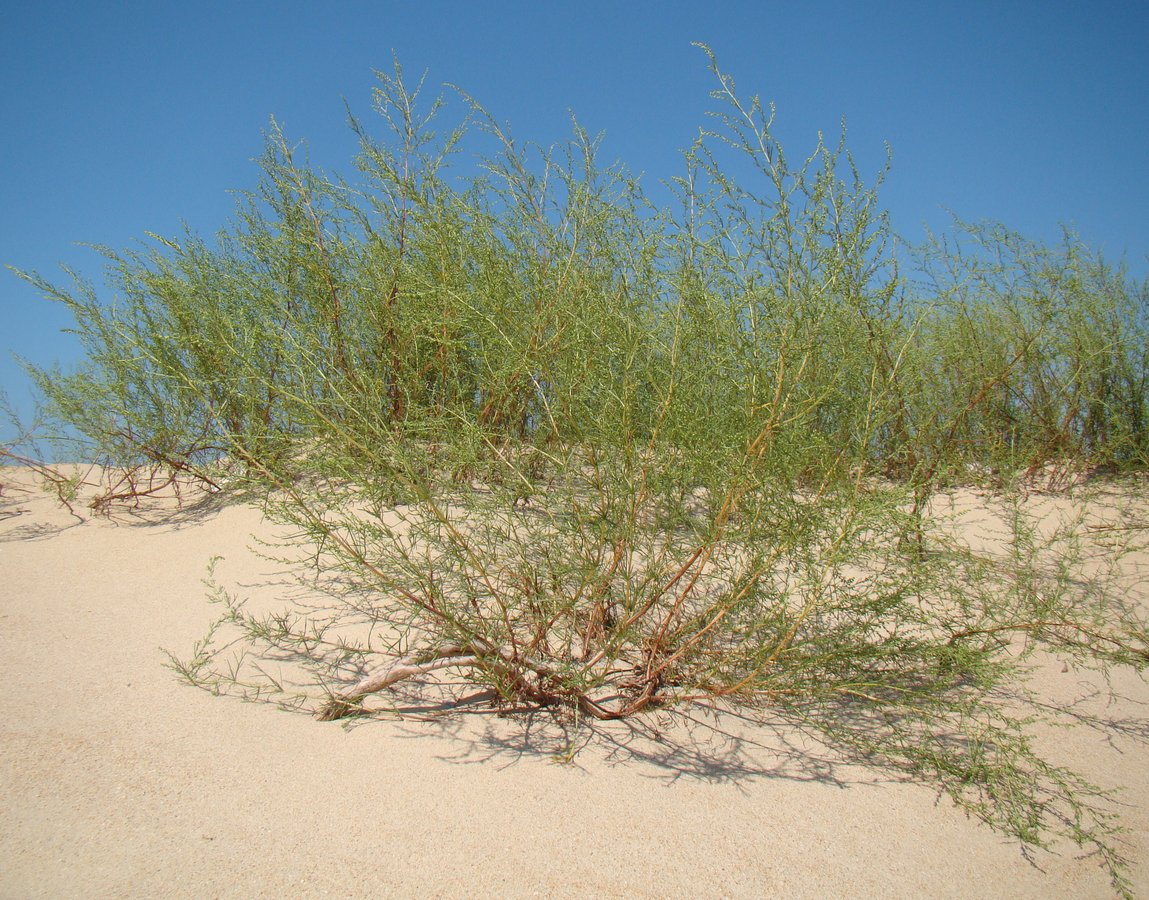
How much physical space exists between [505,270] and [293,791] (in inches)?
106

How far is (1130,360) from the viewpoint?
280 inches

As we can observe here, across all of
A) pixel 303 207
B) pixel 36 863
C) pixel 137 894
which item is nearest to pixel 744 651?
pixel 137 894

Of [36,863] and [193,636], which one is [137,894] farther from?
[193,636]

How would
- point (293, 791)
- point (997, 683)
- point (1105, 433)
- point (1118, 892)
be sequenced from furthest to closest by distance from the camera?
point (1105, 433) → point (997, 683) → point (293, 791) → point (1118, 892)

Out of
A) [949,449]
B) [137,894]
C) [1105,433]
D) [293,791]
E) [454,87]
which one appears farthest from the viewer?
[1105,433]

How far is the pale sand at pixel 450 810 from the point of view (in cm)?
257

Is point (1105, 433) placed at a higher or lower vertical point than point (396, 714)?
higher

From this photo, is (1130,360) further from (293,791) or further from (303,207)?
(293,791)

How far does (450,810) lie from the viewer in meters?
2.89

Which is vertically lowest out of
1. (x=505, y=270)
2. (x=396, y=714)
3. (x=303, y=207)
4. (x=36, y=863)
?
(x=36, y=863)

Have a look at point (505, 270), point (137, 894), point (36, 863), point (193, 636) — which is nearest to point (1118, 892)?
point (137, 894)

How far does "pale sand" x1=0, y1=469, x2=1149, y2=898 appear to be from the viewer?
2568 mm

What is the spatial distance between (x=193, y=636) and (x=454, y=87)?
136 inches

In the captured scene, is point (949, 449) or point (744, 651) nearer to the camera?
point (744, 651)
